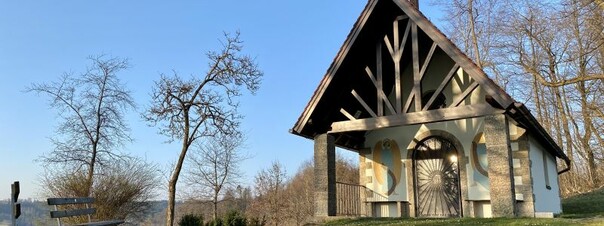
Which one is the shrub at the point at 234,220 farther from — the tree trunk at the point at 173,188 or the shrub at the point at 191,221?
the tree trunk at the point at 173,188

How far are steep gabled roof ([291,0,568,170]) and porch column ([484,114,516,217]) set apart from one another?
1.19 ft

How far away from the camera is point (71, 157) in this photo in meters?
17.5

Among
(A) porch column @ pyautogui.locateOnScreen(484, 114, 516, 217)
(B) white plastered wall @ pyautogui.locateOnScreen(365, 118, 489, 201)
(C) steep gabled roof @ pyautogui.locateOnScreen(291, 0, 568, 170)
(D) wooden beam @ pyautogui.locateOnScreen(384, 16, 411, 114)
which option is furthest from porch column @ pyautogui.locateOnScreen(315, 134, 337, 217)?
(A) porch column @ pyautogui.locateOnScreen(484, 114, 516, 217)

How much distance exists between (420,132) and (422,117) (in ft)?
9.71

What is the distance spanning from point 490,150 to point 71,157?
14.5 metres

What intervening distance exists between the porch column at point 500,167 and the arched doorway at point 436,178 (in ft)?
10.0

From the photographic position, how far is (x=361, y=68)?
41.3ft

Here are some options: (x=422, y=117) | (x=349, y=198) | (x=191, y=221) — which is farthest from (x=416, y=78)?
(x=191, y=221)

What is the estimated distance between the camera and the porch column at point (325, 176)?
37.4ft

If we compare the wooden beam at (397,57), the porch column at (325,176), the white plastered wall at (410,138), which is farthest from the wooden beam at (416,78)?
the white plastered wall at (410,138)

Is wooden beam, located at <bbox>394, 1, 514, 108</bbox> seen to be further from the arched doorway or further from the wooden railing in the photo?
the wooden railing

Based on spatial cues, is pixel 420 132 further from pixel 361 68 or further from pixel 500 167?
pixel 500 167

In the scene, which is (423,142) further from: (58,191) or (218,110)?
(58,191)

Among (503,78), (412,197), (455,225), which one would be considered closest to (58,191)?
(412,197)
